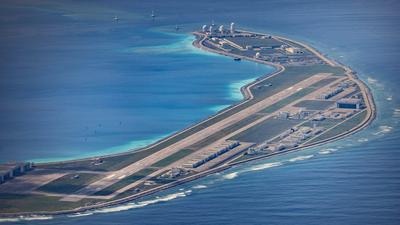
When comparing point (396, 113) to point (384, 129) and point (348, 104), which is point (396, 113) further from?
point (384, 129)

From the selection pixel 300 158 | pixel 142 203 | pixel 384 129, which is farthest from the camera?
pixel 384 129

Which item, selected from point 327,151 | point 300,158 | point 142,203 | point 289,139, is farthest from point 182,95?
point 142,203

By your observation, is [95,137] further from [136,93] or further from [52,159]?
[136,93]

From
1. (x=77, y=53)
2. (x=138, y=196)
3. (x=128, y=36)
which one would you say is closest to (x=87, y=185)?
(x=138, y=196)

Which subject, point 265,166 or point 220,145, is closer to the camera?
point 265,166

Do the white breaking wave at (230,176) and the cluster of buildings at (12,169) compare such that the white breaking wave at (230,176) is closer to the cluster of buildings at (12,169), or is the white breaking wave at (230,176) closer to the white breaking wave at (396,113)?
the cluster of buildings at (12,169)

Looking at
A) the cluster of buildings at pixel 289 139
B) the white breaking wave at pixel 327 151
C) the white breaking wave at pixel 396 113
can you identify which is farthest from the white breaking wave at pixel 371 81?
the white breaking wave at pixel 327 151
